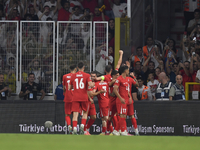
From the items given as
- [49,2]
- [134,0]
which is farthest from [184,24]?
[49,2]

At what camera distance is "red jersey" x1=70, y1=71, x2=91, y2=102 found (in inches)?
429

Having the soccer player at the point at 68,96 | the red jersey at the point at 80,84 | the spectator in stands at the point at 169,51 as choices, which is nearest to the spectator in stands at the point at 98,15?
the spectator in stands at the point at 169,51

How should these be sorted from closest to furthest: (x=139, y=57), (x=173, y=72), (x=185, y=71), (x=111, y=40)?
1. (x=185, y=71)
2. (x=173, y=72)
3. (x=139, y=57)
4. (x=111, y=40)

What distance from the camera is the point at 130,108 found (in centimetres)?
1142

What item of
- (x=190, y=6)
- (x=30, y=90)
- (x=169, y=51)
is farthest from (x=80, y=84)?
(x=190, y=6)

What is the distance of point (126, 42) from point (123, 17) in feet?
3.69

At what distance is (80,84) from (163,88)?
119 inches

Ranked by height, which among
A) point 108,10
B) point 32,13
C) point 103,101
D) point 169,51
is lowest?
point 103,101

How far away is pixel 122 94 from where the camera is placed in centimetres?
1120

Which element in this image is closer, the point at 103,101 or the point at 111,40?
the point at 103,101

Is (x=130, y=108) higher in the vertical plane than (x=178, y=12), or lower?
lower

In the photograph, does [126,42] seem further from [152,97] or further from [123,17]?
[152,97]

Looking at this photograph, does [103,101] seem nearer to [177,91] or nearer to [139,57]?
[177,91]

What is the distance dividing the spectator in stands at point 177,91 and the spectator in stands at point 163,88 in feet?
0.41
